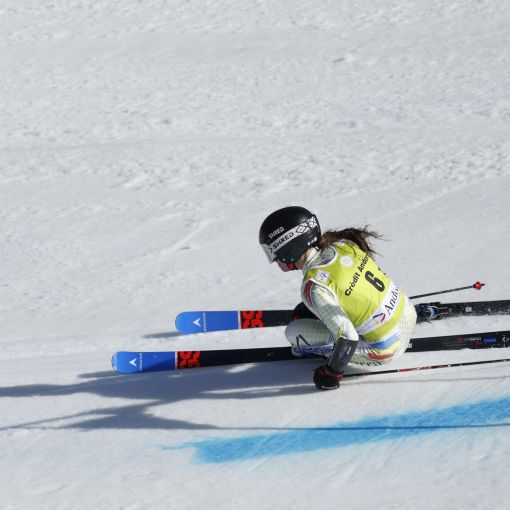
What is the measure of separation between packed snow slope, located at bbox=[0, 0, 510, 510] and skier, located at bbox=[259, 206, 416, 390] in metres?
0.27

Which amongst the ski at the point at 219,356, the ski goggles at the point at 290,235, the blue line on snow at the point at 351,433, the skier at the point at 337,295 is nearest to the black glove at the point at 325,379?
→ the skier at the point at 337,295

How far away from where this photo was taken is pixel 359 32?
13.2 m

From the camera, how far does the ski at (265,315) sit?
6.11 metres

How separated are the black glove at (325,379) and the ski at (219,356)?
60cm

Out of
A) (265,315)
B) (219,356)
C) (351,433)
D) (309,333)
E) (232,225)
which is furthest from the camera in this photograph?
(232,225)

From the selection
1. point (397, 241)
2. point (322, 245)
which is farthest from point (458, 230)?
point (322, 245)

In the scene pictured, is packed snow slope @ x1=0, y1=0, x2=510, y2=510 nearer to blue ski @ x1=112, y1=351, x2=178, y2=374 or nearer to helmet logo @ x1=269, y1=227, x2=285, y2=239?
blue ski @ x1=112, y1=351, x2=178, y2=374

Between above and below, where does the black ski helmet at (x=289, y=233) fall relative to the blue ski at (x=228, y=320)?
above

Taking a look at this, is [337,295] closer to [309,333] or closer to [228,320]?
[309,333]

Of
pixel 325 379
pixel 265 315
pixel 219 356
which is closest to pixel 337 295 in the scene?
pixel 325 379

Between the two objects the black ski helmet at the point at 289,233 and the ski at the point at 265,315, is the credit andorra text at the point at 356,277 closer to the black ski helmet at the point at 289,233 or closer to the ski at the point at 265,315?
the black ski helmet at the point at 289,233

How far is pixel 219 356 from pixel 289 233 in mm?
1300

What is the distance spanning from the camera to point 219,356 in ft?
19.0

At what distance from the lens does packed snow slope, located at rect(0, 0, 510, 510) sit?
4.39 m
